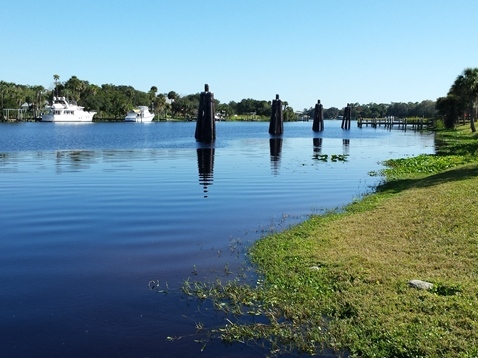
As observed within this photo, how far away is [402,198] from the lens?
18484mm

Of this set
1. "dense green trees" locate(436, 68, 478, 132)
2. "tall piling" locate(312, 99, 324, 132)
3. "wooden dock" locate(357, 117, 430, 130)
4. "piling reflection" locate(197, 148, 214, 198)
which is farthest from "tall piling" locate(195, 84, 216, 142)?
"wooden dock" locate(357, 117, 430, 130)

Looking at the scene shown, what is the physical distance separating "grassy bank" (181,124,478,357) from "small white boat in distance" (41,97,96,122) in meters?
154

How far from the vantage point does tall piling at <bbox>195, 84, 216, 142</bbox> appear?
201 ft

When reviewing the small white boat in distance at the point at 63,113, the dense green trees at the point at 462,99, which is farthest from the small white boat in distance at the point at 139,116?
the dense green trees at the point at 462,99

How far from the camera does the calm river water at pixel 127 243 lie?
26.8ft

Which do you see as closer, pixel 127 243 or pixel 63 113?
pixel 127 243

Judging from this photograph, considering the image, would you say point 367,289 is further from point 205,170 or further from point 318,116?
point 318,116

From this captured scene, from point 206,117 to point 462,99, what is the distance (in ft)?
156

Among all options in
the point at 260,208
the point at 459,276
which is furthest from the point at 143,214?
the point at 459,276

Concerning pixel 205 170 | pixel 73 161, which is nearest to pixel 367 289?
pixel 205 170

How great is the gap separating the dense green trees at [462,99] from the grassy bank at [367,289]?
213 ft

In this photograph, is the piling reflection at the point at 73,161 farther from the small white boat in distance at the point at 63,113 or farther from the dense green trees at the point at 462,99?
the small white boat in distance at the point at 63,113

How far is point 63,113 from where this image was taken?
158 metres

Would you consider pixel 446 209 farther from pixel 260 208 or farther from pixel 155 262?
pixel 155 262
